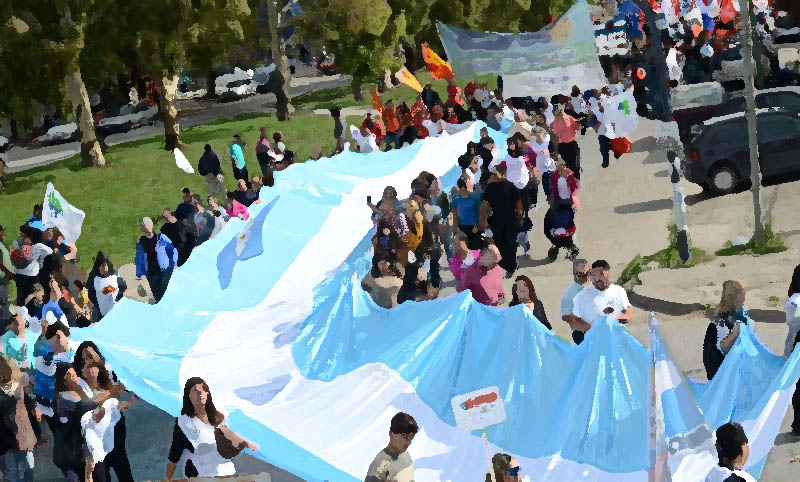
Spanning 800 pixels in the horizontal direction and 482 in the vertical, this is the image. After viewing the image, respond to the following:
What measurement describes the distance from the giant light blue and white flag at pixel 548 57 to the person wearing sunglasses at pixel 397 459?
15.9 meters

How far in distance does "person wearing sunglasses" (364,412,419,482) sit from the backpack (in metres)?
10.3

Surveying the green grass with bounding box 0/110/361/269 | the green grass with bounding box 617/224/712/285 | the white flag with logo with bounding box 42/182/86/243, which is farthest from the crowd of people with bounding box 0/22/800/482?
the green grass with bounding box 0/110/361/269

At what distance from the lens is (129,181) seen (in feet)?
110

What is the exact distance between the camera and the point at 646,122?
31797 millimetres

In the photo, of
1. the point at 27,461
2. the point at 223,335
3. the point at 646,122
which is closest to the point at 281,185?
the point at 223,335

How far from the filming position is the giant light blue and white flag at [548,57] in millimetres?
23250

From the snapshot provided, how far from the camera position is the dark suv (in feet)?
69.6

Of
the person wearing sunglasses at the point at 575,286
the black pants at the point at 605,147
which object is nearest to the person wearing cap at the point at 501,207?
the person wearing sunglasses at the point at 575,286

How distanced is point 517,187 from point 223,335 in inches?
264

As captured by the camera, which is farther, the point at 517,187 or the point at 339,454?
the point at 517,187

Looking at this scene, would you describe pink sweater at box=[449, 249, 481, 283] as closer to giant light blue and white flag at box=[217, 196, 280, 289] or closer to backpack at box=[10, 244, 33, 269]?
giant light blue and white flag at box=[217, 196, 280, 289]

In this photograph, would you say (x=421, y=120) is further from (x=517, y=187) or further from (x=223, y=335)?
(x=223, y=335)

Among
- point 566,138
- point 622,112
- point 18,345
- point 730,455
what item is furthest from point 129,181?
point 730,455

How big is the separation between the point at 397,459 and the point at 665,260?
9.89 m
